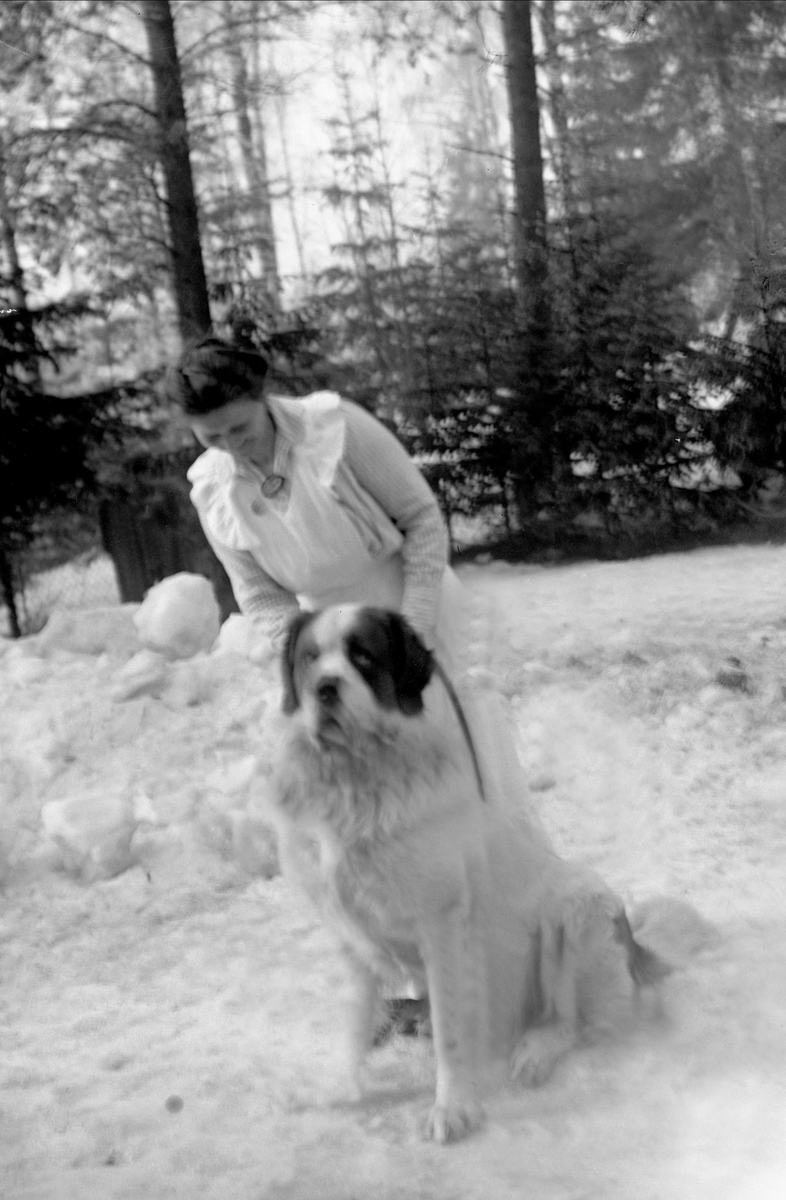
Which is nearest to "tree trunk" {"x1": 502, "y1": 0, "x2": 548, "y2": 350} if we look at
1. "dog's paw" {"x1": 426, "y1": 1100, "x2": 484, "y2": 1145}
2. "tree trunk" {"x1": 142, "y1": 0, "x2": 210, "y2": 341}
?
"tree trunk" {"x1": 142, "y1": 0, "x2": 210, "y2": 341}

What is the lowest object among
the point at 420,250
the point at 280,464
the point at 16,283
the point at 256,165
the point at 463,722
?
the point at 463,722

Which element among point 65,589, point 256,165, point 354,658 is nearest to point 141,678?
point 65,589

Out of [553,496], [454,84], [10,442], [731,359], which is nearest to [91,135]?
[10,442]

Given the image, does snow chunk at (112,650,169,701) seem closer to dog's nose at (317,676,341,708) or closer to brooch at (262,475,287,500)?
brooch at (262,475,287,500)

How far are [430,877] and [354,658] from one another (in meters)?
0.44

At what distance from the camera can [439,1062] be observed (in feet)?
6.81

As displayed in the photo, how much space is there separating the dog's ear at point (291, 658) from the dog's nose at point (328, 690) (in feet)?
0.25

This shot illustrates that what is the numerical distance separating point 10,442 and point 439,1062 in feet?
18.4

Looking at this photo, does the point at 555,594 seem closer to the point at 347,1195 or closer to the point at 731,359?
the point at 731,359

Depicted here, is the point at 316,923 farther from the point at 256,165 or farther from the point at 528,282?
the point at 256,165

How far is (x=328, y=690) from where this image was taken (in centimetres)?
187

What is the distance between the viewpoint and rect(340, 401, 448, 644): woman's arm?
2.30m

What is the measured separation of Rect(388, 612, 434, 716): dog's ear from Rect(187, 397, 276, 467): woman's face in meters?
0.53

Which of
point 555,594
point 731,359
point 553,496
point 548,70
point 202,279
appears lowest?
point 555,594
